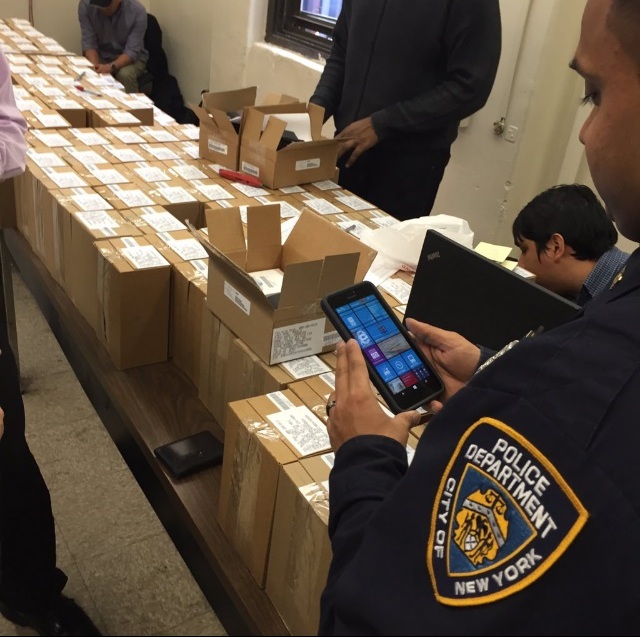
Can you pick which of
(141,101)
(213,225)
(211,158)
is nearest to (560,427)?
(213,225)

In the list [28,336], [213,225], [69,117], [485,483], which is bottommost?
[28,336]

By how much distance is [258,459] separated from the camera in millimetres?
878

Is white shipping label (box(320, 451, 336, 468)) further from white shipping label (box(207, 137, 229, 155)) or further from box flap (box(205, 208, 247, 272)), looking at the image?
white shipping label (box(207, 137, 229, 155))

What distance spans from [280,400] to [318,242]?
42cm

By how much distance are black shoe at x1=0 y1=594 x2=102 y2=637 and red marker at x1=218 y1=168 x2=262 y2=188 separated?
5.03 feet

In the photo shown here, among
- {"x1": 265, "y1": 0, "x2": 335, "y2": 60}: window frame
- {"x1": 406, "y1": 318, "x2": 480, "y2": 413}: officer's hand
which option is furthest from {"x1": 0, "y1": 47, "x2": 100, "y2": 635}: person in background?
{"x1": 265, "y1": 0, "x2": 335, "y2": 60}: window frame

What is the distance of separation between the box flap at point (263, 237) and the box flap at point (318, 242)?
0.02 meters

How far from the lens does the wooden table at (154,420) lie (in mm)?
907

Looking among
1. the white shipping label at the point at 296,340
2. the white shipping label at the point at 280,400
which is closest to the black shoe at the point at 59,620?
the white shipping label at the point at 280,400

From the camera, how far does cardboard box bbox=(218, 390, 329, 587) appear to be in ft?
2.84

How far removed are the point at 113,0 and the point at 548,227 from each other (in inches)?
163

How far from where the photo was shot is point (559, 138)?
2.72 m

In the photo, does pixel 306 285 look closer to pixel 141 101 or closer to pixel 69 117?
pixel 69 117

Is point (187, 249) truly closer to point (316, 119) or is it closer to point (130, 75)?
point (316, 119)
